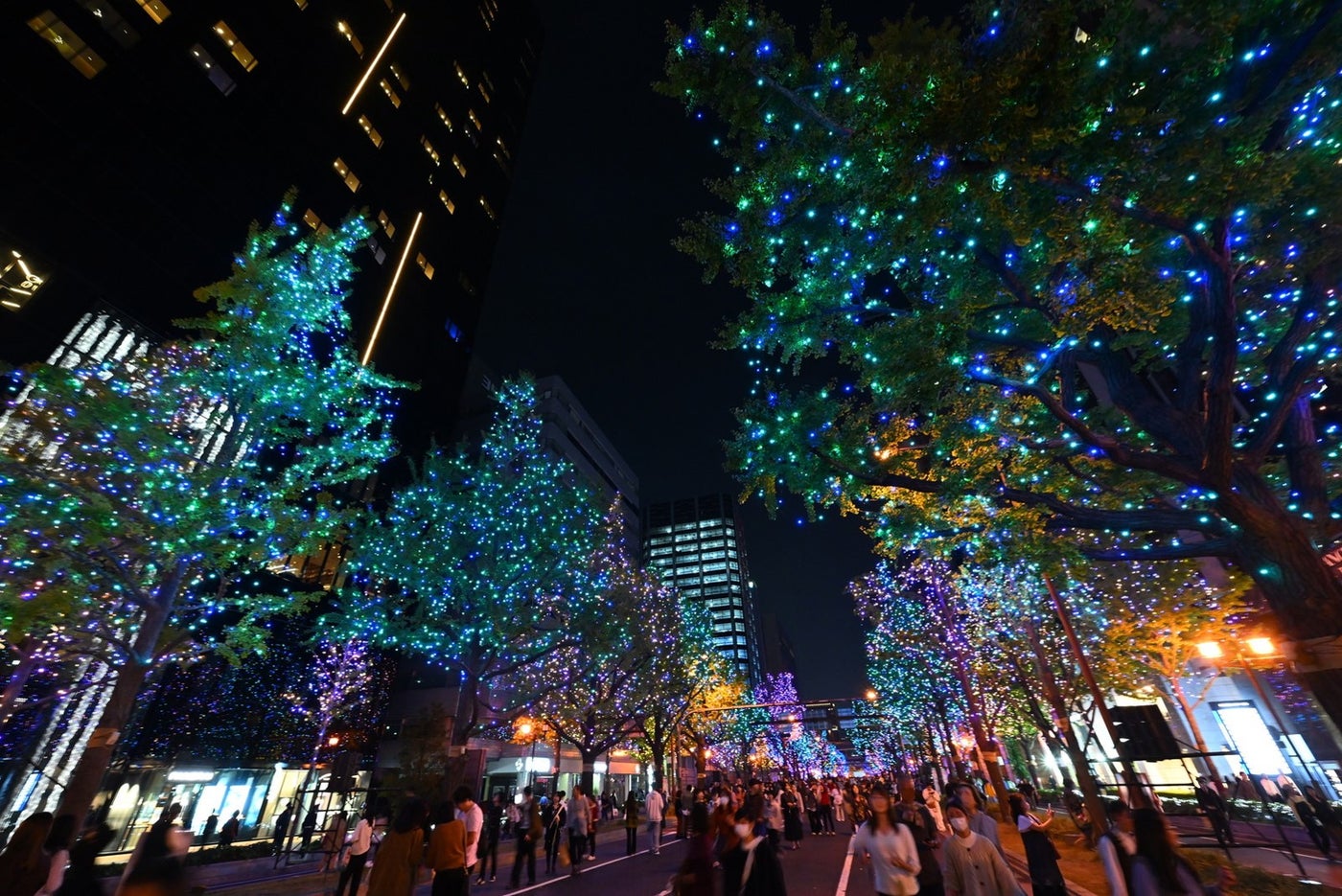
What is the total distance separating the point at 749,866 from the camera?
18.9 feet

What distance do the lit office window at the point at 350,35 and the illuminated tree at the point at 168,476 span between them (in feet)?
77.3

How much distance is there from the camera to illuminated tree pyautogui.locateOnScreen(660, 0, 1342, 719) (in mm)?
5230

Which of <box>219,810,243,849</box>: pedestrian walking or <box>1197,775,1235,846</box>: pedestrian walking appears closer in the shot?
<box>1197,775,1235,846</box>: pedestrian walking

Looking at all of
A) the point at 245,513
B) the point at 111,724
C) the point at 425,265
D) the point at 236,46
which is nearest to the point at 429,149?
the point at 425,265

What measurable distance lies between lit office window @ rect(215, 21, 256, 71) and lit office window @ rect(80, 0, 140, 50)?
3.81m

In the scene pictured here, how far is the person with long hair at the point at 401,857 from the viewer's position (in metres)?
5.18

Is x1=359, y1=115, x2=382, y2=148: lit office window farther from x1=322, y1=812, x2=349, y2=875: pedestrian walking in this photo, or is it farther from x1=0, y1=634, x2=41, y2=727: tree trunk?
x1=322, y1=812, x2=349, y2=875: pedestrian walking

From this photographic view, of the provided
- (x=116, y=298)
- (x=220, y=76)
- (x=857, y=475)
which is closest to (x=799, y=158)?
(x=857, y=475)

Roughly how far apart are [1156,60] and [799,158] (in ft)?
12.7

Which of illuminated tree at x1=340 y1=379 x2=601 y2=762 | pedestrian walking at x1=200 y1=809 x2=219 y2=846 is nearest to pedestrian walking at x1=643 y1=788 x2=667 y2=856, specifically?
illuminated tree at x1=340 y1=379 x2=601 y2=762

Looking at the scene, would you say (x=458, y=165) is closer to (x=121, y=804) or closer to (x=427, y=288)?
(x=427, y=288)

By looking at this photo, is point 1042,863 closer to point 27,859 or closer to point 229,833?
point 27,859

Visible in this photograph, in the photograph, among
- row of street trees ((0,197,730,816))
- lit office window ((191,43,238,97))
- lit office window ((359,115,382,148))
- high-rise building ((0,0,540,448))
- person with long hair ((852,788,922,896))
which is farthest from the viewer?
lit office window ((359,115,382,148))

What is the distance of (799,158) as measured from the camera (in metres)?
7.80
